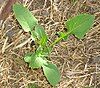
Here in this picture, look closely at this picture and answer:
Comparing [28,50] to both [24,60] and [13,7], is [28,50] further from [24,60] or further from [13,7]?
[13,7]

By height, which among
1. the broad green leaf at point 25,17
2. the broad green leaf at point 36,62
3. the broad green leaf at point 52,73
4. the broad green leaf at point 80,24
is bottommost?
the broad green leaf at point 52,73

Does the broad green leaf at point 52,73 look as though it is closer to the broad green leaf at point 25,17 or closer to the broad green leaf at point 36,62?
the broad green leaf at point 36,62

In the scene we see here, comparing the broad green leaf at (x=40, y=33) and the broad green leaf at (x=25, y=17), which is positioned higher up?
the broad green leaf at (x=25, y=17)

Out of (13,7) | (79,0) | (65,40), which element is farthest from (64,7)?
(13,7)

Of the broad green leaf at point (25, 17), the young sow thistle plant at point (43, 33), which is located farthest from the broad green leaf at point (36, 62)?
the broad green leaf at point (25, 17)

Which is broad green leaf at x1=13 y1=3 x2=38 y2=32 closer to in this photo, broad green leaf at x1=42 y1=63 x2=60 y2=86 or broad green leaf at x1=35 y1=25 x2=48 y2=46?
broad green leaf at x1=35 y1=25 x2=48 y2=46

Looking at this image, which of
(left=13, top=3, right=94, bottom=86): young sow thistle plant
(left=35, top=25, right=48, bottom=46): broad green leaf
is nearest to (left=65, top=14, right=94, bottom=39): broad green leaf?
(left=13, top=3, right=94, bottom=86): young sow thistle plant

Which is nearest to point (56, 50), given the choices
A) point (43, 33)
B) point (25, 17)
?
point (43, 33)
